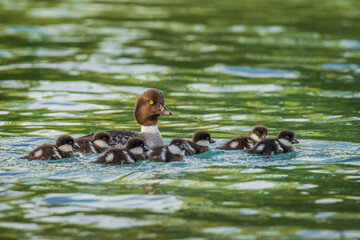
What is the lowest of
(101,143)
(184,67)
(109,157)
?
(109,157)

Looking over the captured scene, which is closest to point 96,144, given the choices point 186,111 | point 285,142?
point 285,142

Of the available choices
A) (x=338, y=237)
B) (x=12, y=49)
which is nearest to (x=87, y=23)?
(x=12, y=49)

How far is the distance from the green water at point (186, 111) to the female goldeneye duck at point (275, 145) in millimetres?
156

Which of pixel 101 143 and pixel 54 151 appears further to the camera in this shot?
pixel 101 143

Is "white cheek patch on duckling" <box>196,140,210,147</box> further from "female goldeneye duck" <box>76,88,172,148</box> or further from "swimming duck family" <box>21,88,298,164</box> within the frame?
"female goldeneye duck" <box>76,88,172,148</box>

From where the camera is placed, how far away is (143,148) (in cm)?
952

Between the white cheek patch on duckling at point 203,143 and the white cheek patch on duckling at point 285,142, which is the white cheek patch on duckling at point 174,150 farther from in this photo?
the white cheek patch on duckling at point 285,142

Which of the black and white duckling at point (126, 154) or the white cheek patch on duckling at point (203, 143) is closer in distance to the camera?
the black and white duckling at point (126, 154)

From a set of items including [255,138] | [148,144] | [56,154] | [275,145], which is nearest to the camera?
[56,154]

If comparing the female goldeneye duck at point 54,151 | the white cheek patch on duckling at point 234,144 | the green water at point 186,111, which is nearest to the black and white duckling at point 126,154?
the green water at point 186,111

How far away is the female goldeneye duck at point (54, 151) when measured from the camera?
30.2 feet

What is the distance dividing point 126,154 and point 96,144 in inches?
29.9

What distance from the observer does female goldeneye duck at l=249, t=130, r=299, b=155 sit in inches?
383

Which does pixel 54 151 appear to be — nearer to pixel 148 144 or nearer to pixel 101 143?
pixel 101 143
